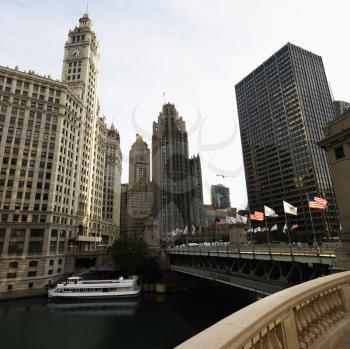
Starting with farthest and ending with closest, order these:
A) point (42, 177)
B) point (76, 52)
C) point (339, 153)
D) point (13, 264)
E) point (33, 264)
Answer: point (76, 52) → point (42, 177) → point (33, 264) → point (13, 264) → point (339, 153)

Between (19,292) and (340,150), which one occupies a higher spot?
(340,150)

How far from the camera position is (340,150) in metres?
33.2

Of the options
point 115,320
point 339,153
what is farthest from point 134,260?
point 339,153

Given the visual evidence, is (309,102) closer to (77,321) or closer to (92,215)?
(92,215)

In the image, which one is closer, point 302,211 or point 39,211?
point 39,211

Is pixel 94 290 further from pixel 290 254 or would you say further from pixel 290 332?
pixel 290 332

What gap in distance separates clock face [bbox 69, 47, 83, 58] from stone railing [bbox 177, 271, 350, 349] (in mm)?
122340

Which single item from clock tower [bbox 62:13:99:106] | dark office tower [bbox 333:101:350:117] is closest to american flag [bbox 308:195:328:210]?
clock tower [bbox 62:13:99:106]

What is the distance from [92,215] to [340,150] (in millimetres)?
91923

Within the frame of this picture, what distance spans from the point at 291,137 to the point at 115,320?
521ft

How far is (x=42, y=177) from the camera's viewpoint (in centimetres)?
7650

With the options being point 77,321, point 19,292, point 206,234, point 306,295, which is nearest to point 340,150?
point 306,295

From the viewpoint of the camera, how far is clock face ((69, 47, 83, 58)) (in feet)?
356

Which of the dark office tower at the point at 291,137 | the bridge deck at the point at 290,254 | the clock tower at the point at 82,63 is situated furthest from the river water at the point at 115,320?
the dark office tower at the point at 291,137
